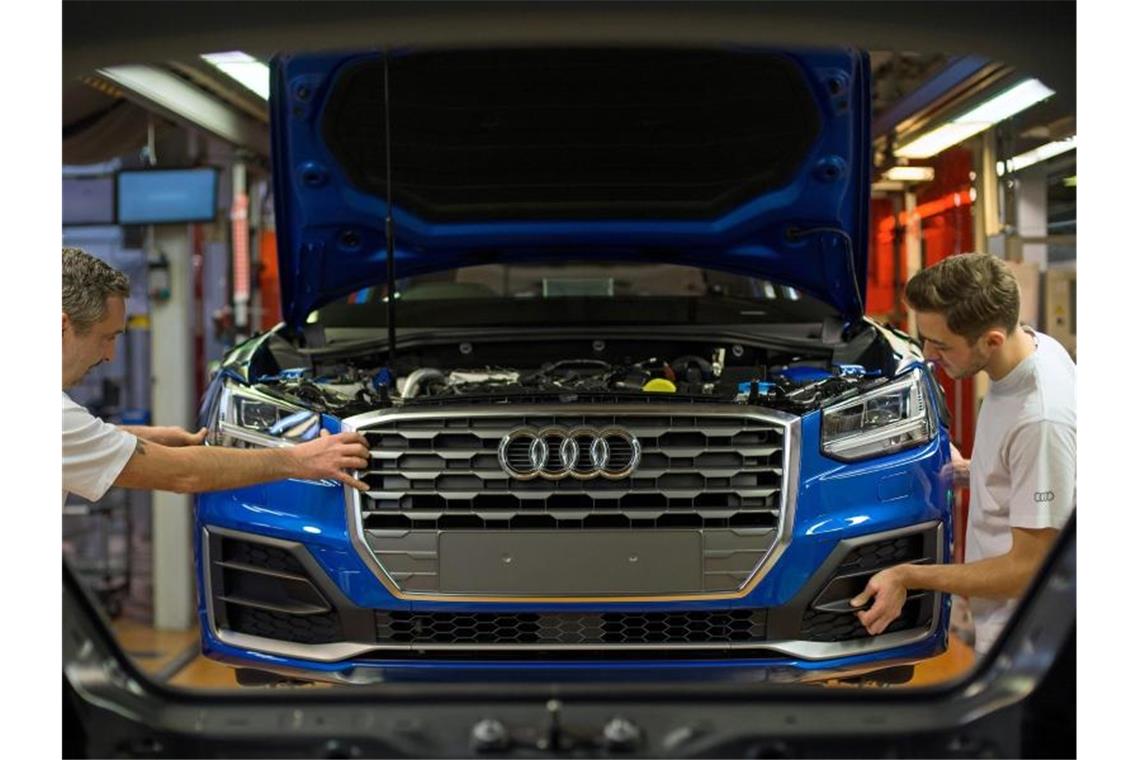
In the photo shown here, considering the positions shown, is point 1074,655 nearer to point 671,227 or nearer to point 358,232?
point 671,227

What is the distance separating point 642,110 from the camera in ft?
10.8

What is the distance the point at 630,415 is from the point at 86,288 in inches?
45.0

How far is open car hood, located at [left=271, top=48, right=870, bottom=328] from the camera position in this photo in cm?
312

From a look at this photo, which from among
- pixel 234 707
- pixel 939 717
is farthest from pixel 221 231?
pixel 939 717

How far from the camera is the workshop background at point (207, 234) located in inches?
155

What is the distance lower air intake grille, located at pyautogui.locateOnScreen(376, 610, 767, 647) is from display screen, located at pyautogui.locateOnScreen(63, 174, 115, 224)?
4785mm

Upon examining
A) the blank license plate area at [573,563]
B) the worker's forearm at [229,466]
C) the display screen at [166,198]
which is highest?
the display screen at [166,198]

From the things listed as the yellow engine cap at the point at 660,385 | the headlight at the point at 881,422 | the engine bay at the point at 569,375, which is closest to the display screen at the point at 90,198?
the engine bay at the point at 569,375

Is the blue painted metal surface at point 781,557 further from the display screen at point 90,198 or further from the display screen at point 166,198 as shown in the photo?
the display screen at point 90,198

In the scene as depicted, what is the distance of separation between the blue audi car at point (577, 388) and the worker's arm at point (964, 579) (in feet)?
0.18

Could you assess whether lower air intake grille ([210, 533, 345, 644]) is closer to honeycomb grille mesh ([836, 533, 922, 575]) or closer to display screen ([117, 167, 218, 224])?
honeycomb grille mesh ([836, 533, 922, 575])

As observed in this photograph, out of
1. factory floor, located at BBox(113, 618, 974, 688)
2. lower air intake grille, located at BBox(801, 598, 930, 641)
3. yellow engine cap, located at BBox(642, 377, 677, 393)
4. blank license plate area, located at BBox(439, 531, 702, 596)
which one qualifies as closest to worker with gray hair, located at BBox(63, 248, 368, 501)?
blank license plate area, located at BBox(439, 531, 702, 596)

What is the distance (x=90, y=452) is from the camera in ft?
6.39

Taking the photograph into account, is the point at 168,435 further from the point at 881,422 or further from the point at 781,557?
the point at 881,422
